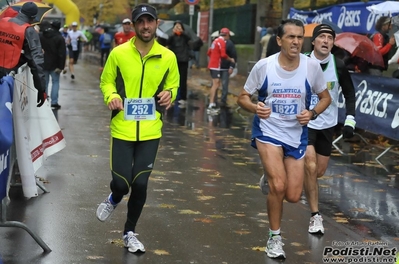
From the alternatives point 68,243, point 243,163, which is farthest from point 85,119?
point 68,243

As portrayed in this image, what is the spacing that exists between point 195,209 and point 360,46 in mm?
8119

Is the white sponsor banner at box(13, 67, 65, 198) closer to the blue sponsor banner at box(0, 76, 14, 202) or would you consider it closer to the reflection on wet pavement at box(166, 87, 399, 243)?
the blue sponsor banner at box(0, 76, 14, 202)

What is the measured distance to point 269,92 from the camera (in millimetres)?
7367

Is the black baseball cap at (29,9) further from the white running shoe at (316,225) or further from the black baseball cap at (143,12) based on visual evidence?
the white running shoe at (316,225)

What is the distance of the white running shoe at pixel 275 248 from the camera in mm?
7246

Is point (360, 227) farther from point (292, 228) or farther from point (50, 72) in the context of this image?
point (50, 72)

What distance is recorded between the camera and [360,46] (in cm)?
1638

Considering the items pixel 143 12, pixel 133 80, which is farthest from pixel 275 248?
pixel 143 12

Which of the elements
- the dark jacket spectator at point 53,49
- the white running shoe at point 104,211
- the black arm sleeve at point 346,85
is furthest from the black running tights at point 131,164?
the dark jacket spectator at point 53,49

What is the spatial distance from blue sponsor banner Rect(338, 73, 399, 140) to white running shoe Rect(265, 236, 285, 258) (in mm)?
7135

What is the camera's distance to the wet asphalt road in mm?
7336

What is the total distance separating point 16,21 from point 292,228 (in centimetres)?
336

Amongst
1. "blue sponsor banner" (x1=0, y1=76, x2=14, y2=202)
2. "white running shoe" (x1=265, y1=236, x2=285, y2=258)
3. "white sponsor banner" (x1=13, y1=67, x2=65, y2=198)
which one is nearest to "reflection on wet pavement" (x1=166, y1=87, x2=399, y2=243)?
"white running shoe" (x1=265, y1=236, x2=285, y2=258)

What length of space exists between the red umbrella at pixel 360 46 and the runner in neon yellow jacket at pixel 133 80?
9473 mm
